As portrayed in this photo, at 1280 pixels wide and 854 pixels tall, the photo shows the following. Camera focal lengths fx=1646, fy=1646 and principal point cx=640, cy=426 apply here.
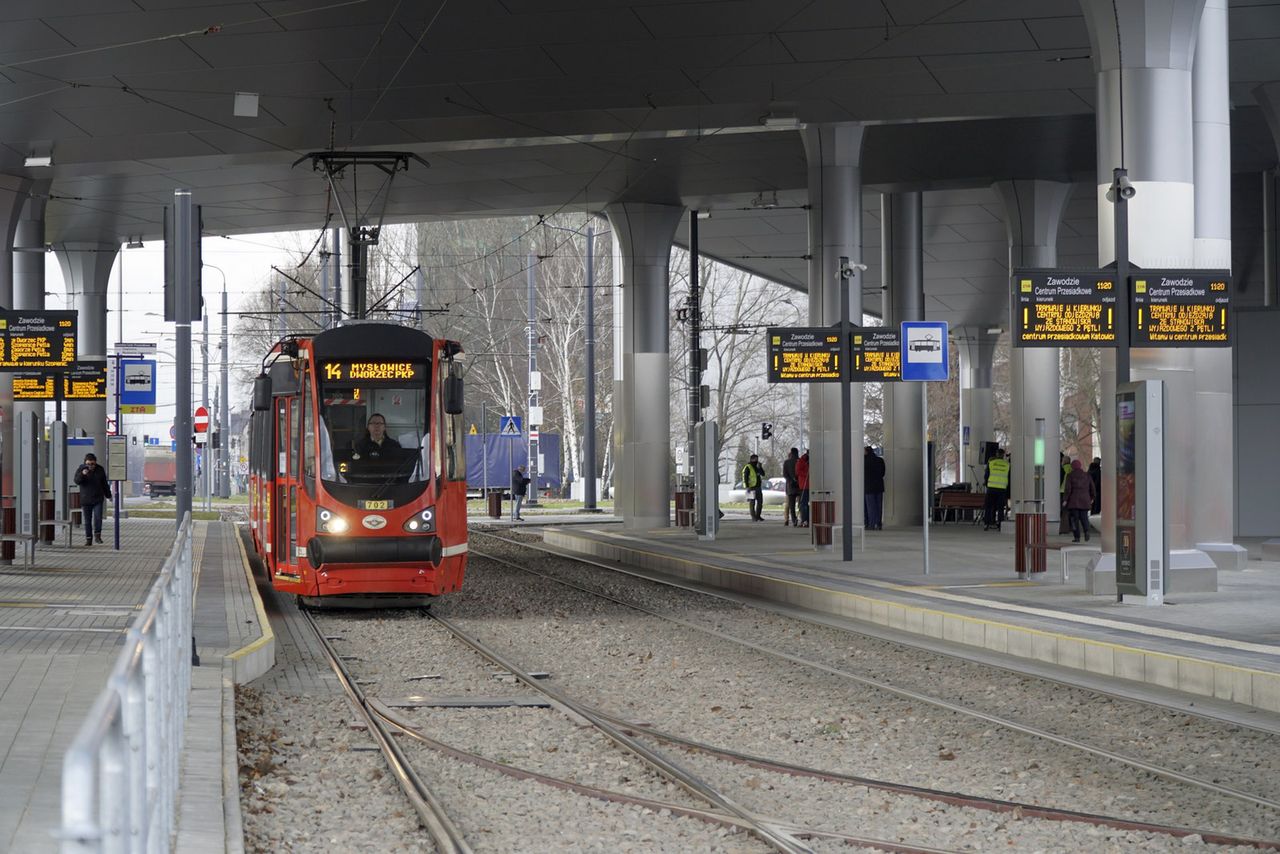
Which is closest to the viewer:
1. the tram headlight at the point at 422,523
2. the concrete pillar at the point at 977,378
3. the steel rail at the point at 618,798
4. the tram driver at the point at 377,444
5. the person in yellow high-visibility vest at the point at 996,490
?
the steel rail at the point at 618,798

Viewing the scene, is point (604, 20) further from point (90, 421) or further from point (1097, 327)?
point (90, 421)

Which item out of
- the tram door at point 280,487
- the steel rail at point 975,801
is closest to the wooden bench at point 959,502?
the tram door at point 280,487

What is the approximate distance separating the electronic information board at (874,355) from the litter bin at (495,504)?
25590 millimetres

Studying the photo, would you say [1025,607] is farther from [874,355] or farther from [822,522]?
[822,522]

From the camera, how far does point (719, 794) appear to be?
855 centimetres

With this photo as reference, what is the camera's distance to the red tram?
18078mm

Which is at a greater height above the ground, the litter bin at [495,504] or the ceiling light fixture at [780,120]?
the ceiling light fixture at [780,120]

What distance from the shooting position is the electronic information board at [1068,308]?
18.7 metres

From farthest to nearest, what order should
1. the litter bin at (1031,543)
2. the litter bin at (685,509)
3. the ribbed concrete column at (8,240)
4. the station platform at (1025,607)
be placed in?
1. the litter bin at (685,509)
2. the ribbed concrete column at (8,240)
3. the litter bin at (1031,543)
4. the station platform at (1025,607)

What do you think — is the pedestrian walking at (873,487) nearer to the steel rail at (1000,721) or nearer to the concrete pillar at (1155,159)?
the concrete pillar at (1155,159)

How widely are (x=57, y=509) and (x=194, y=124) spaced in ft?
27.7

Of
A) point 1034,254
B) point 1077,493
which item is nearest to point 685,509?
point 1034,254

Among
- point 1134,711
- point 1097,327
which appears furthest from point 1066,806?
point 1097,327

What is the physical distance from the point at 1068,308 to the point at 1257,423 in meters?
16.3
